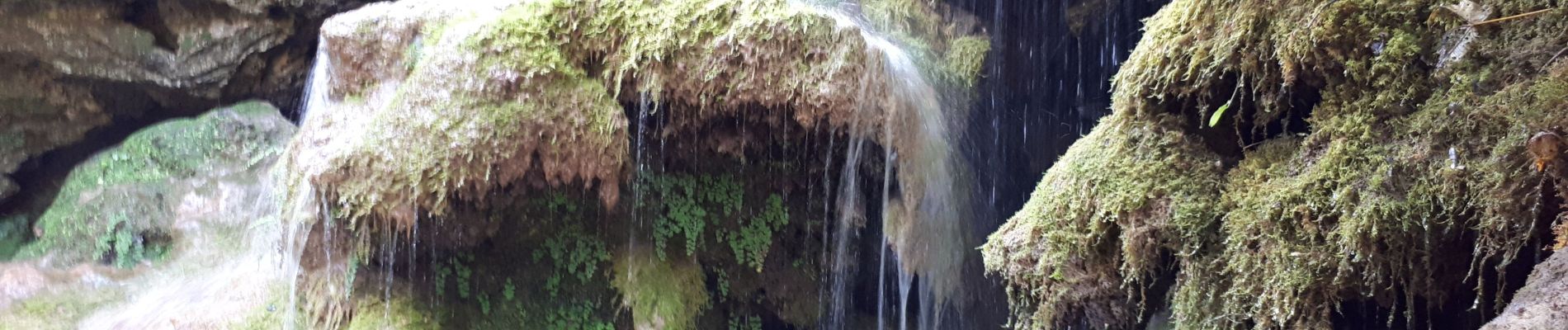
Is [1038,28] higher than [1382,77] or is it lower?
higher

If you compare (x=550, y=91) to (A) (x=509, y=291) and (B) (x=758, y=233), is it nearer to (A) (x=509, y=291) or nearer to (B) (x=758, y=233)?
(A) (x=509, y=291)

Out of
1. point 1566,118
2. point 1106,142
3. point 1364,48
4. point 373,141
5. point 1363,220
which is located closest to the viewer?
point 1566,118

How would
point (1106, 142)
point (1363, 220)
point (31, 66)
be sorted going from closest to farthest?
1. point (1363, 220)
2. point (1106, 142)
3. point (31, 66)

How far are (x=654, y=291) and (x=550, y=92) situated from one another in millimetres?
1565

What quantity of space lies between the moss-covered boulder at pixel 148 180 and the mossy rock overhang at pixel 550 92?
9.25 feet

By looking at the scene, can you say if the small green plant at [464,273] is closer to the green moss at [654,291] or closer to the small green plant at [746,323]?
the green moss at [654,291]

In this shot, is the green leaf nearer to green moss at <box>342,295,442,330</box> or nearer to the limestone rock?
the limestone rock

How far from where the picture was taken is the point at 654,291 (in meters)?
5.67

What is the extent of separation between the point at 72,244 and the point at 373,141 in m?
4.25

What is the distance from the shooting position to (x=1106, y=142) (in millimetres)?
2980

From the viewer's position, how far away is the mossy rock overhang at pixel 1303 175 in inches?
75.3

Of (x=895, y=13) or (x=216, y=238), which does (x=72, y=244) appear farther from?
(x=895, y=13)

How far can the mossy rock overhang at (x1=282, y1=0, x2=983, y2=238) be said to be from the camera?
4.63m

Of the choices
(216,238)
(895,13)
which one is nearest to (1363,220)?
(895,13)
